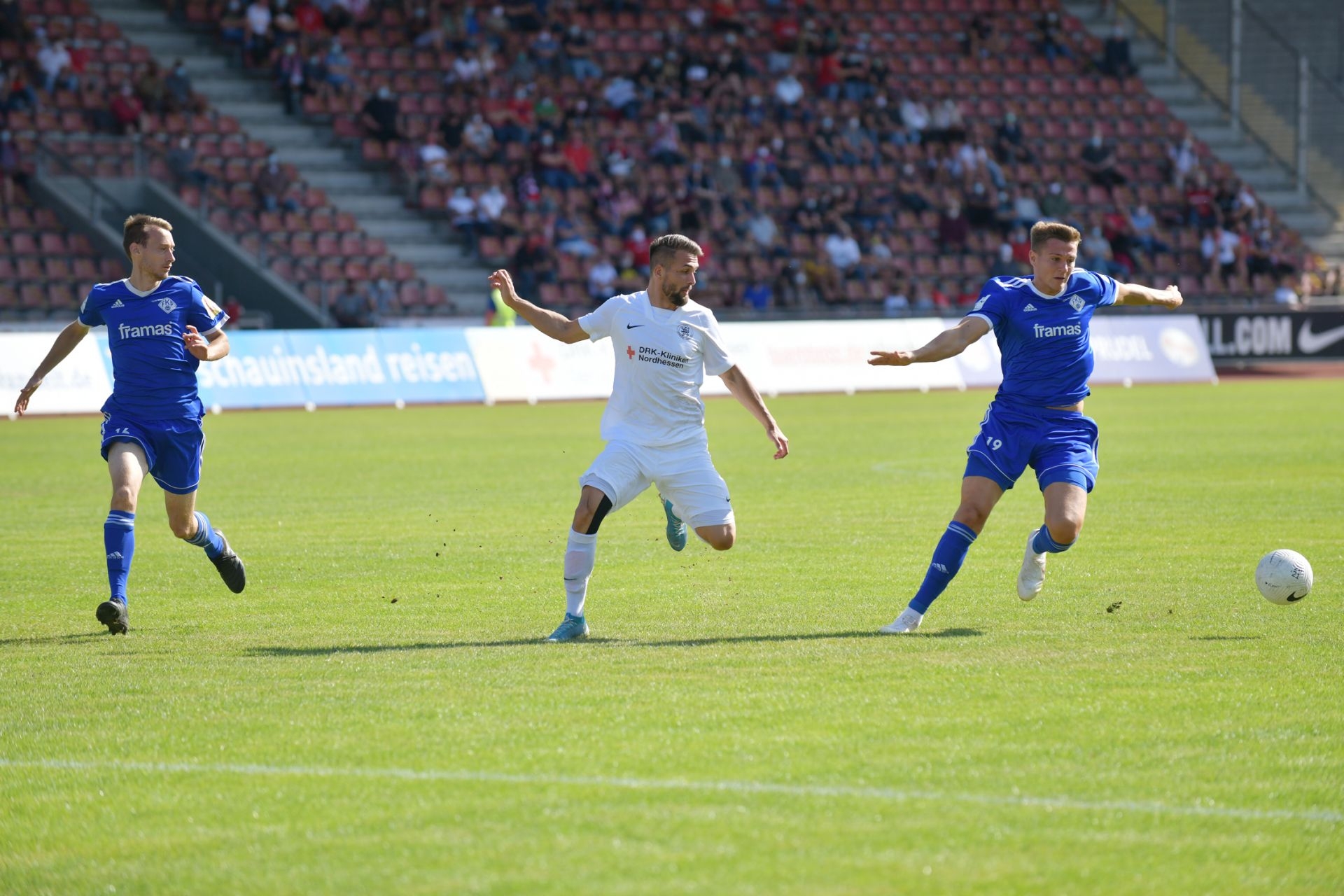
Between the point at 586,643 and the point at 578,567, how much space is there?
0.39 metres

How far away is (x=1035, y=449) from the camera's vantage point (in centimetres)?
919

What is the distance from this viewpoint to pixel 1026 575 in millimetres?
9500

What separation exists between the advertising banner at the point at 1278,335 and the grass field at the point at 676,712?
2266 cm

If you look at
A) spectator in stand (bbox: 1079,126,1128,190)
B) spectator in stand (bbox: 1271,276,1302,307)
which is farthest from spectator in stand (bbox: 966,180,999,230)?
spectator in stand (bbox: 1271,276,1302,307)

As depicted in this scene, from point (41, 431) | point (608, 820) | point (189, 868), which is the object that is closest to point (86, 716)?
point (189, 868)

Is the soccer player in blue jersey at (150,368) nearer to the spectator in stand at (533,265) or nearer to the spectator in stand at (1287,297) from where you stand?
the spectator in stand at (533,265)

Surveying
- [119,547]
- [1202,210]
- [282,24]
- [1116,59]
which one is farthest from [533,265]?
[119,547]

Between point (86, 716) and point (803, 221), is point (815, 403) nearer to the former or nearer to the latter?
point (803, 221)

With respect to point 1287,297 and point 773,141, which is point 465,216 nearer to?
point 773,141

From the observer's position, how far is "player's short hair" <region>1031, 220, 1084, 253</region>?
29.6 feet

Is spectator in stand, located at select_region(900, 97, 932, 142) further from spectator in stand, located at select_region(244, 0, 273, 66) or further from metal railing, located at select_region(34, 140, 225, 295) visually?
metal railing, located at select_region(34, 140, 225, 295)

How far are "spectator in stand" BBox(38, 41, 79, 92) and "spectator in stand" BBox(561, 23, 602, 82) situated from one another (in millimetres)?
11011

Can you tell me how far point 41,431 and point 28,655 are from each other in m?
16.7

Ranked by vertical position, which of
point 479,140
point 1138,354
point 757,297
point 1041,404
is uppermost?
point 1041,404
